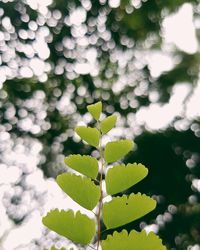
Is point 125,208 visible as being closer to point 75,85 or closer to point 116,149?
point 116,149

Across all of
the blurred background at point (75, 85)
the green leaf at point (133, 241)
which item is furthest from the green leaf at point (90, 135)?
the blurred background at point (75, 85)

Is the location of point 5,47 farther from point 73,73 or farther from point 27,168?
point 27,168

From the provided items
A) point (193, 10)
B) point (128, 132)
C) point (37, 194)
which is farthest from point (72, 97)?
point (193, 10)

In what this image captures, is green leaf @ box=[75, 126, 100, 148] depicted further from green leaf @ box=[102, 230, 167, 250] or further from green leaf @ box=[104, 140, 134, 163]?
green leaf @ box=[102, 230, 167, 250]

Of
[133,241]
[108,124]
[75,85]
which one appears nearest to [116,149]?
[108,124]

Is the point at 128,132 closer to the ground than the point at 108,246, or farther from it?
closer to the ground

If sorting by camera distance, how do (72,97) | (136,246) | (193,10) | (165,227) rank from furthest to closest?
1. (72,97)
2. (193,10)
3. (165,227)
4. (136,246)
